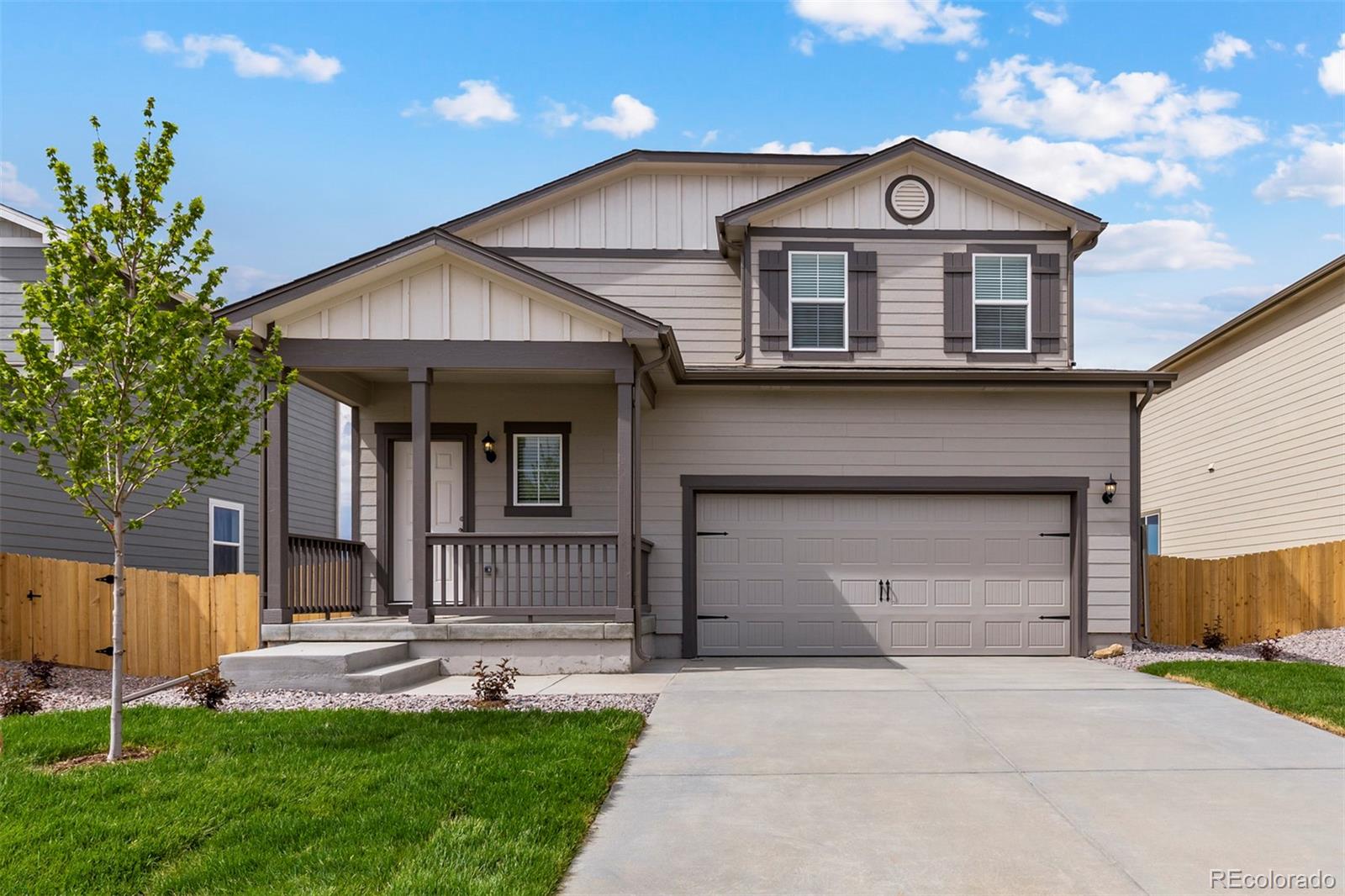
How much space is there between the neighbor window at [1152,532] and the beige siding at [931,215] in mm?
11221

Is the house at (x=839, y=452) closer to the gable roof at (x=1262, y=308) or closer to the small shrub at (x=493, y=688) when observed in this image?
the small shrub at (x=493, y=688)

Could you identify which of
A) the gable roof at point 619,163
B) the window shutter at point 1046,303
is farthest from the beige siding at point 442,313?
the window shutter at point 1046,303

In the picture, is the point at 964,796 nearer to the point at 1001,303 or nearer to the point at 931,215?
the point at 1001,303

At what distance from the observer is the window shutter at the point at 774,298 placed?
13.4 metres

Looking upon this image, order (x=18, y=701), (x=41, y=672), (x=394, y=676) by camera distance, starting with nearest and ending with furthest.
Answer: (x=18, y=701)
(x=394, y=676)
(x=41, y=672)

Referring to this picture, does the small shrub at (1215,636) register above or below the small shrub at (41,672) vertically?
below

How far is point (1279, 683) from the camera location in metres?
9.51

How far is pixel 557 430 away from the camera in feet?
42.5

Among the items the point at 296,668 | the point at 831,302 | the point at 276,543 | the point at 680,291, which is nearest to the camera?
the point at 296,668

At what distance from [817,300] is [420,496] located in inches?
234

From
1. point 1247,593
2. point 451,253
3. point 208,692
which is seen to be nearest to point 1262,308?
point 1247,593

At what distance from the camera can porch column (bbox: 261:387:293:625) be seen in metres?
10.5

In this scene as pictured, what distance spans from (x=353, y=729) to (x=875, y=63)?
1238cm

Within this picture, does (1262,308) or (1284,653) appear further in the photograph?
(1262,308)
